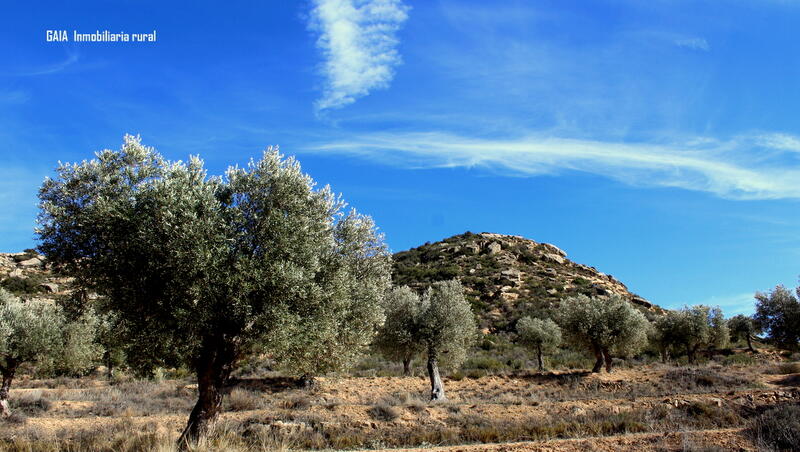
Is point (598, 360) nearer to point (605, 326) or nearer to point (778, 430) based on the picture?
point (605, 326)

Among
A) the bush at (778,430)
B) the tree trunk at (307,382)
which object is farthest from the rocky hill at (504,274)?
the bush at (778,430)

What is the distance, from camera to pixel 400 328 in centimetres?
3356

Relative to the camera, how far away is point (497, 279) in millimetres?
81625

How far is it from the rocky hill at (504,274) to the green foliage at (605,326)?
78.4 feet

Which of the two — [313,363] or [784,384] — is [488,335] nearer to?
[784,384]

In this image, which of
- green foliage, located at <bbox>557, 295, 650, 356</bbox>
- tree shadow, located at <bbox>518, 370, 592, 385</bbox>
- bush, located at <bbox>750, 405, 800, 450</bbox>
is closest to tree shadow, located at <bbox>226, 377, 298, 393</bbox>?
tree shadow, located at <bbox>518, 370, 592, 385</bbox>

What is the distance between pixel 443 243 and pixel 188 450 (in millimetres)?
100705

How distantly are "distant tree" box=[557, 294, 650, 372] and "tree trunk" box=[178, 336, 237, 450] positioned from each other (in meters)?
32.2

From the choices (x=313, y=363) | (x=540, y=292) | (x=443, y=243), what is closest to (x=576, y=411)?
(x=313, y=363)

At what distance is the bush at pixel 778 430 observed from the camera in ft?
40.7

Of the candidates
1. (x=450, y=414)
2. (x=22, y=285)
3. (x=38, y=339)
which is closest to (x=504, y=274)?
(x=450, y=414)

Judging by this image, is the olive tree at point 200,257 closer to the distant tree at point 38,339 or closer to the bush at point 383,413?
the bush at point 383,413

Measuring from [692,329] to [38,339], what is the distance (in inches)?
2209

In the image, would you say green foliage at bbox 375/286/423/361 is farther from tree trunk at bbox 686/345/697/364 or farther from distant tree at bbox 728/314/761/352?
distant tree at bbox 728/314/761/352
